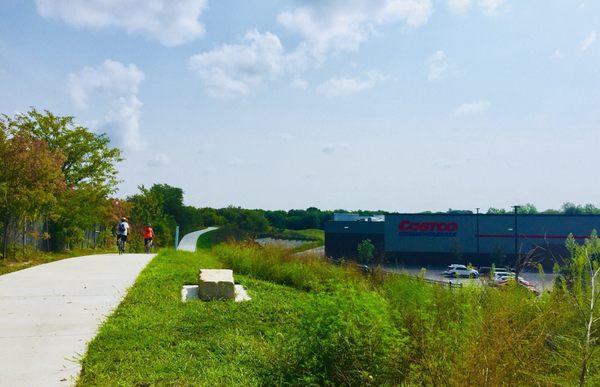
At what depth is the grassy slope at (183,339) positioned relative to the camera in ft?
17.3

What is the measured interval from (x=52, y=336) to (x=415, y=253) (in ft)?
182

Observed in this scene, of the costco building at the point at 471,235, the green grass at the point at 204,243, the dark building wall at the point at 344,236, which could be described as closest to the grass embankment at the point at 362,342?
the green grass at the point at 204,243

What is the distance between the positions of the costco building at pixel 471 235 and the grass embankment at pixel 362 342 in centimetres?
5086

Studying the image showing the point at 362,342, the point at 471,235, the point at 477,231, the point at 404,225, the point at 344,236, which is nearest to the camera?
the point at 362,342

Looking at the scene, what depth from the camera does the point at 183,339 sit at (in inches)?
260

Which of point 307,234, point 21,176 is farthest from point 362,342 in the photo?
point 307,234

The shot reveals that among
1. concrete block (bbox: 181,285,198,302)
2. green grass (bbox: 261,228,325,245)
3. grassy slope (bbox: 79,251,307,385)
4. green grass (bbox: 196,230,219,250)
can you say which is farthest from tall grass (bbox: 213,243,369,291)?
green grass (bbox: 261,228,325,245)

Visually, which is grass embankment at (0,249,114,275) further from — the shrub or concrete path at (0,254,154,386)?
the shrub

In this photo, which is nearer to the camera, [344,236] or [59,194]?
[59,194]

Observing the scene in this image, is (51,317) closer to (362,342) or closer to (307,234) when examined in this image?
(362,342)

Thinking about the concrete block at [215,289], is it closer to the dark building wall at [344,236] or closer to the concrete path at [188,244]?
the concrete path at [188,244]

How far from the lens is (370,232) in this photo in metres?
63.2

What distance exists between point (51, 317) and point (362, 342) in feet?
18.0

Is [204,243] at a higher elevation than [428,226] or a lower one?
lower
